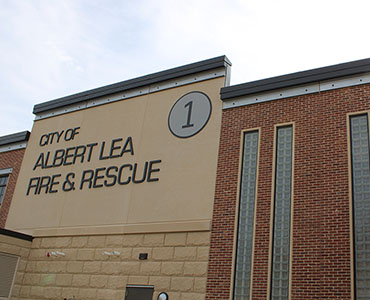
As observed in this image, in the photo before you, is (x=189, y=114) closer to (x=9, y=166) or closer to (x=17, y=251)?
(x=17, y=251)

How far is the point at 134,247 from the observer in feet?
46.4

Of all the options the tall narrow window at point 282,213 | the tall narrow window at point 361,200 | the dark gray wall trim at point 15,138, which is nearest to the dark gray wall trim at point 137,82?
the dark gray wall trim at point 15,138

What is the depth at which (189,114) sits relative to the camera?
1516cm

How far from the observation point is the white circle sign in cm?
1473

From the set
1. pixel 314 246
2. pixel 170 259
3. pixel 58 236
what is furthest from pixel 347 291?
pixel 58 236

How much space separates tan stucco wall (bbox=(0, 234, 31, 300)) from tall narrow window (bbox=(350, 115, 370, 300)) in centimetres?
1129

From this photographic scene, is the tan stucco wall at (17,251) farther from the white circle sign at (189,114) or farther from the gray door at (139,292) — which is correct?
the white circle sign at (189,114)

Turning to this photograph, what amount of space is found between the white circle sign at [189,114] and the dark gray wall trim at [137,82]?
3.01ft

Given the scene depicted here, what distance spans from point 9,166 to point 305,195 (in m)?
12.9

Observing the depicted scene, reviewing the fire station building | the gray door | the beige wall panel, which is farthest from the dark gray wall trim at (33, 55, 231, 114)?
the gray door

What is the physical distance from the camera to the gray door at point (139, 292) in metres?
13.3

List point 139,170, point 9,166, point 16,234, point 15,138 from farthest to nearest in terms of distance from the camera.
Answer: point 15,138 → point 9,166 → point 16,234 → point 139,170

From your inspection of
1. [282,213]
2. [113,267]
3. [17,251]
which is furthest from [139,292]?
[17,251]

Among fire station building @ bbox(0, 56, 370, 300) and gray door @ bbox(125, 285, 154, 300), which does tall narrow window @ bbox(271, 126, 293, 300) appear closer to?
fire station building @ bbox(0, 56, 370, 300)
